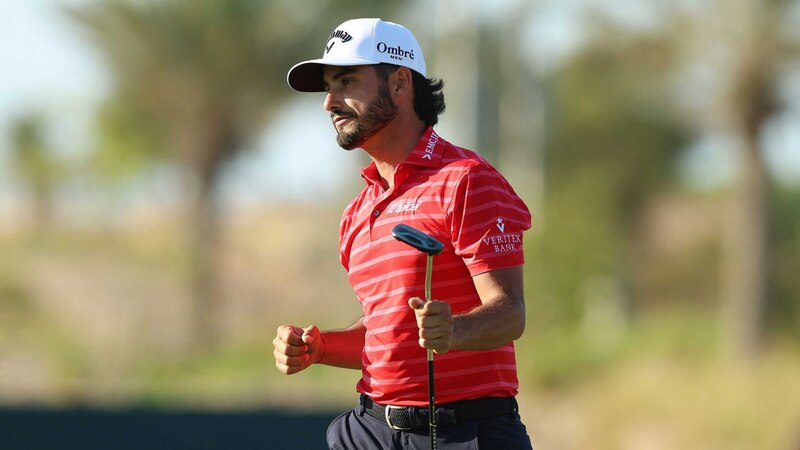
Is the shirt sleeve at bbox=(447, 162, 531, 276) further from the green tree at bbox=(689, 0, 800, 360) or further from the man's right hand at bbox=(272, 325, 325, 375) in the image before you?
the green tree at bbox=(689, 0, 800, 360)

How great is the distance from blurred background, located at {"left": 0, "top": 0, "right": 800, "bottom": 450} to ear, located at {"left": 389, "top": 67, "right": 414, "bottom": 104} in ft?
47.4

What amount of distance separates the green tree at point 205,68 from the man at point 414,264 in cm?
1877

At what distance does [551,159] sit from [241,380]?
7.83m

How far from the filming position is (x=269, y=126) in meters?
24.3

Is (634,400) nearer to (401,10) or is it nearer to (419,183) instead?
(401,10)

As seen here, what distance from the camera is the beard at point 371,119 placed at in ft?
17.1

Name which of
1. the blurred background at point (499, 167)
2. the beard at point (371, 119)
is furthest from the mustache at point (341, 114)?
the blurred background at point (499, 167)

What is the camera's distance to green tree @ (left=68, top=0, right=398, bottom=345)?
24.2 metres

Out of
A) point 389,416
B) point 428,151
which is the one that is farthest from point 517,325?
point 428,151

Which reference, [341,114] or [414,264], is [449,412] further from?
[341,114]

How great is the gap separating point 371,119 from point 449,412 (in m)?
1.03

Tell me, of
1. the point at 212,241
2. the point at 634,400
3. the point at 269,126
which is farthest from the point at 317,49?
the point at 634,400

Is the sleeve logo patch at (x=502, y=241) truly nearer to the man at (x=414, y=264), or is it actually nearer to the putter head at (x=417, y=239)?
the man at (x=414, y=264)

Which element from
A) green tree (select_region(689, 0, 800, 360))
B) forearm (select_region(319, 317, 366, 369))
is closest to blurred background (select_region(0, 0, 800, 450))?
green tree (select_region(689, 0, 800, 360))
